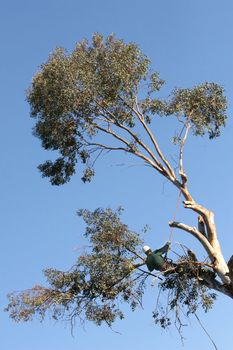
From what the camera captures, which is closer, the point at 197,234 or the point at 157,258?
the point at 157,258

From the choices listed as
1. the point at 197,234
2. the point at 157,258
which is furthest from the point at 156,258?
the point at 197,234

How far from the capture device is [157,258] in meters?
12.2

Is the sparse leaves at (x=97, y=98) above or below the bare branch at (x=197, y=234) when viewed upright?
above

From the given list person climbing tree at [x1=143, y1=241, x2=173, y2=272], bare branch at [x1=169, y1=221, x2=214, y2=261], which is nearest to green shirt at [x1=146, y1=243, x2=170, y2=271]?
person climbing tree at [x1=143, y1=241, x2=173, y2=272]

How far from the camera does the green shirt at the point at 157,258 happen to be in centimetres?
1212

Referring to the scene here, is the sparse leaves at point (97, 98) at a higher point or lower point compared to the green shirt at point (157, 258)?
higher

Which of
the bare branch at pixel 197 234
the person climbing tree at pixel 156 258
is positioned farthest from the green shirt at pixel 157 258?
the bare branch at pixel 197 234

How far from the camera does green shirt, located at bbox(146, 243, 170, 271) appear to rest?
12120mm

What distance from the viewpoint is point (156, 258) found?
12180 mm

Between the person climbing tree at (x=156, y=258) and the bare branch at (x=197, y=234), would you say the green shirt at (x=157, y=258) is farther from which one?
the bare branch at (x=197, y=234)

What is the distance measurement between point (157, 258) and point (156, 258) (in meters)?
0.02

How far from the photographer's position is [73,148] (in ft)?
52.3

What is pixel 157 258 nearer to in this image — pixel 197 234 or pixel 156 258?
pixel 156 258

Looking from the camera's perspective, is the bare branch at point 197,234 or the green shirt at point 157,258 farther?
the bare branch at point 197,234
